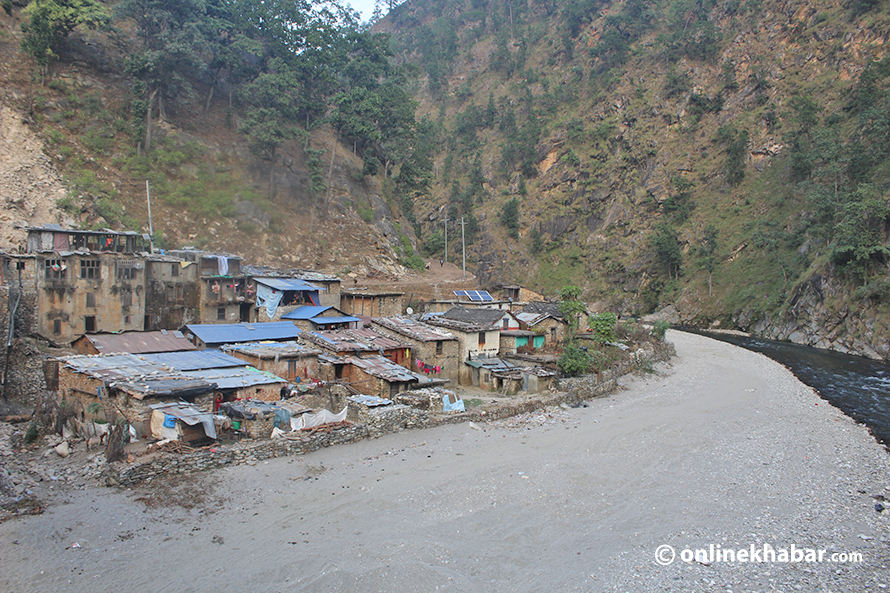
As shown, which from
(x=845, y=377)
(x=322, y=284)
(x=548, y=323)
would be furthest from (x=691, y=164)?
(x=322, y=284)

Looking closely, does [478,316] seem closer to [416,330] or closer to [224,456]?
[416,330]

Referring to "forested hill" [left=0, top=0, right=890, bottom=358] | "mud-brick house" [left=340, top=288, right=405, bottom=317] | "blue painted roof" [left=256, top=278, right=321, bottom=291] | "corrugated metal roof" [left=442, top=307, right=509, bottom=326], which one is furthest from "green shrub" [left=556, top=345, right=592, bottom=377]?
"forested hill" [left=0, top=0, right=890, bottom=358]

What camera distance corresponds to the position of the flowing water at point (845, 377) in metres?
27.1

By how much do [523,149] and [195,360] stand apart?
72.0 meters

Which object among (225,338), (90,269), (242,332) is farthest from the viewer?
(90,269)

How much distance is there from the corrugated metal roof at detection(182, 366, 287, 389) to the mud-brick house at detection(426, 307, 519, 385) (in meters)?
12.7

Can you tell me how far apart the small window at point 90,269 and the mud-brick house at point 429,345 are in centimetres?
1599

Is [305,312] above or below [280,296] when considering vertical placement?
below

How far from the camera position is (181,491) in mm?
14797

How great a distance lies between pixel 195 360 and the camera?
934 inches

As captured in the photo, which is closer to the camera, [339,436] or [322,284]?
[339,436]

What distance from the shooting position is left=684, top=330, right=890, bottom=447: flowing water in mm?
27062

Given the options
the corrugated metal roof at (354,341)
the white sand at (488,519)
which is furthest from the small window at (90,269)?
the white sand at (488,519)

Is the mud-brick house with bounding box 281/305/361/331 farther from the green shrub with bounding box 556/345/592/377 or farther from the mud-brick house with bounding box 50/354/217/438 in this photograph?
the green shrub with bounding box 556/345/592/377
